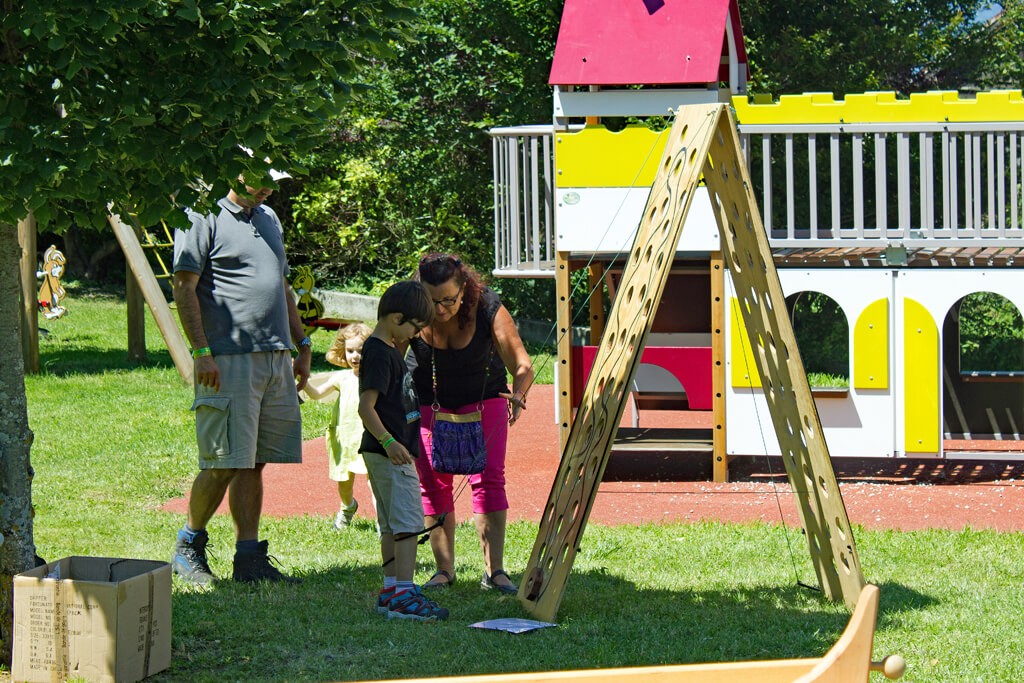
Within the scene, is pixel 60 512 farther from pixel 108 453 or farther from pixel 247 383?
pixel 247 383

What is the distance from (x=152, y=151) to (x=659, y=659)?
2.65 metres

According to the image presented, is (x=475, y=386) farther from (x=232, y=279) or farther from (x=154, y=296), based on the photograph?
(x=154, y=296)

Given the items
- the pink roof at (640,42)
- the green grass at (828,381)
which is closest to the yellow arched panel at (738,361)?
the pink roof at (640,42)

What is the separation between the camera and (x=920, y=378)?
952 cm

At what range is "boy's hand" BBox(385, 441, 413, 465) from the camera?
214 inches

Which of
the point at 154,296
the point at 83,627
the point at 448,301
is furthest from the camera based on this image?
the point at 154,296

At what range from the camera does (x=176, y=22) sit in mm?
4383

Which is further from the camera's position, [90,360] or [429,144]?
[429,144]

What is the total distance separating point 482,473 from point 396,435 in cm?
65

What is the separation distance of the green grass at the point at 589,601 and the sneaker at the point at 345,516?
79mm

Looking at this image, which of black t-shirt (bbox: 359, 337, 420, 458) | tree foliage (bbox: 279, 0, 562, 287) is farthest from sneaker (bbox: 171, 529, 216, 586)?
tree foliage (bbox: 279, 0, 562, 287)

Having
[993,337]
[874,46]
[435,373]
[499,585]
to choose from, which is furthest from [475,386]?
[874,46]

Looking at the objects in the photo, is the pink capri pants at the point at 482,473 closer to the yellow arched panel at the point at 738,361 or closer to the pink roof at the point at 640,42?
the yellow arched panel at the point at 738,361

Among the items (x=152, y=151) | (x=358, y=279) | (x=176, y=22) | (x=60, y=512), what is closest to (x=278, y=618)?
(x=152, y=151)
